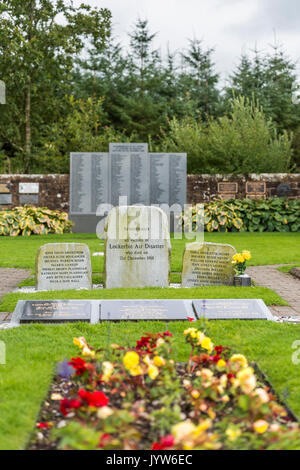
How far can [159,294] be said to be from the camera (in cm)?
600

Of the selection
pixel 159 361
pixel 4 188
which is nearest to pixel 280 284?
pixel 159 361

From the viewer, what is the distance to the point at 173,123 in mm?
19094

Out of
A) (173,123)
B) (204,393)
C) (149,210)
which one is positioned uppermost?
(173,123)

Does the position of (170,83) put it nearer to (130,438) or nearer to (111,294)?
(111,294)

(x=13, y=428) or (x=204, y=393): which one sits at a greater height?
(x=204, y=393)

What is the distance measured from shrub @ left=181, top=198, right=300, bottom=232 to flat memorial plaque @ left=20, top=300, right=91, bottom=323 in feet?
31.8

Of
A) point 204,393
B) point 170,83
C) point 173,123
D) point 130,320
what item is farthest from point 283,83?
point 204,393

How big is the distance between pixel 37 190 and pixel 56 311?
36.4ft

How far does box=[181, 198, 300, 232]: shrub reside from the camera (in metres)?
14.8

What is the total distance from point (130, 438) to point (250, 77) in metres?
26.6

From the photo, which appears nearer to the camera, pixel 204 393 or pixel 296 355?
pixel 204 393

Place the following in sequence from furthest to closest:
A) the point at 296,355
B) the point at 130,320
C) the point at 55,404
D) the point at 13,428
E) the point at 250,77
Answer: the point at 250,77 → the point at 130,320 → the point at 296,355 → the point at 55,404 → the point at 13,428
